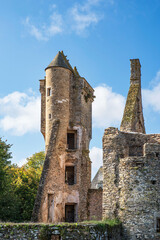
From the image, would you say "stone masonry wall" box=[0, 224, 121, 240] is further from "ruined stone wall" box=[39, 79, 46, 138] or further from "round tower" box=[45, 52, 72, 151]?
"ruined stone wall" box=[39, 79, 46, 138]

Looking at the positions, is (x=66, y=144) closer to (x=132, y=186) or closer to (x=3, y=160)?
(x=3, y=160)

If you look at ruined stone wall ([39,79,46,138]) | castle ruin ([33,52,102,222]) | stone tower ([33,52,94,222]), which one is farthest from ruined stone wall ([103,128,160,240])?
ruined stone wall ([39,79,46,138])

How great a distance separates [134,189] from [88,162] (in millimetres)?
15139

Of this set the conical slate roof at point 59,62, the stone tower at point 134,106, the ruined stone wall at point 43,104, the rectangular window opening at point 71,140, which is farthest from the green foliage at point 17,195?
the stone tower at point 134,106

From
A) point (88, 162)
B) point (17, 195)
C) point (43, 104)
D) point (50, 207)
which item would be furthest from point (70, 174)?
point (43, 104)

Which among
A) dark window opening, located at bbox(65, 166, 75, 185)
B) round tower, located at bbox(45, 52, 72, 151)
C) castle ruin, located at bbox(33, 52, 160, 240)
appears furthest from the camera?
dark window opening, located at bbox(65, 166, 75, 185)

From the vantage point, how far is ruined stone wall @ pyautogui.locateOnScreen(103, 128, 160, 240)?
20844mm

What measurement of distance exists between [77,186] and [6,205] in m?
6.41

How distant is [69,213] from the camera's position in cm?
3400

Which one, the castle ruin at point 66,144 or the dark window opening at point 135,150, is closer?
the dark window opening at point 135,150

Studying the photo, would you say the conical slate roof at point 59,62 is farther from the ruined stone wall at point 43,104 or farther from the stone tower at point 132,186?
A: the stone tower at point 132,186

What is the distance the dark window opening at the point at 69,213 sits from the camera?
3384cm

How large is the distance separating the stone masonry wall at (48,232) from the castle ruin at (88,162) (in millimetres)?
3100

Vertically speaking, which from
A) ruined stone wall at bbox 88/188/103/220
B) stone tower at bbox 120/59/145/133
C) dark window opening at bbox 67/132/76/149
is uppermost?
stone tower at bbox 120/59/145/133
